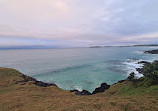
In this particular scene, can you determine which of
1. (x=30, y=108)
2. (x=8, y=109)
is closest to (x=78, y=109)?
(x=30, y=108)

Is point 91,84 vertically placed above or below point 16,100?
below

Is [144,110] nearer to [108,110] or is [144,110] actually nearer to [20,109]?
[108,110]

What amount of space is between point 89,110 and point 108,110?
1.87 m

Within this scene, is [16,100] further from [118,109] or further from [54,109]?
[118,109]

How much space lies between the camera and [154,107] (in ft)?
26.7

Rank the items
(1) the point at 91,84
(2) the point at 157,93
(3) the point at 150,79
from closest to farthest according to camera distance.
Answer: (2) the point at 157,93 < (3) the point at 150,79 < (1) the point at 91,84

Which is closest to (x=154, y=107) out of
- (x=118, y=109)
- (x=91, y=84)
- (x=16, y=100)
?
(x=118, y=109)

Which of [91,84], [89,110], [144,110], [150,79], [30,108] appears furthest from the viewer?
[91,84]

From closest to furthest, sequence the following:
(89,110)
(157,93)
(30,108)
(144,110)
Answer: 1. (144,110)
2. (89,110)
3. (30,108)
4. (157,93)

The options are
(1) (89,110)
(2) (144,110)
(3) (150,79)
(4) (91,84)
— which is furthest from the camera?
(4) (91,84)

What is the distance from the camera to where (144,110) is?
25.3 ft

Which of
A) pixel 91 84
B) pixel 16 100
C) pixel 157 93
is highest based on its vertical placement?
pixel 157 93

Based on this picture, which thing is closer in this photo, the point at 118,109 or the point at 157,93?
the point at 118,109

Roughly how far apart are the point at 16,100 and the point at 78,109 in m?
10.4
